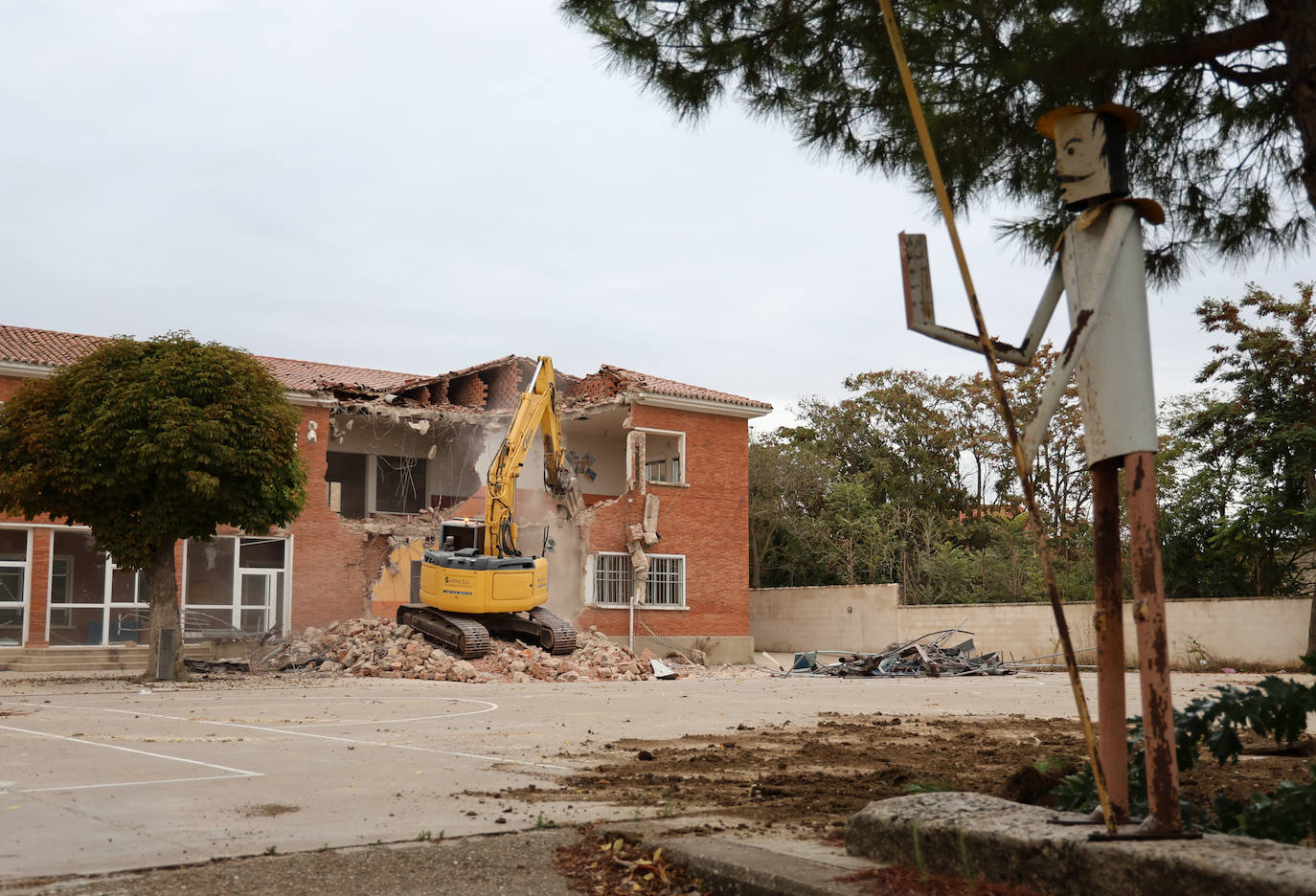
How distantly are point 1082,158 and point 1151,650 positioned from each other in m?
1.56

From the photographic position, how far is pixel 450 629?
23.0 meters

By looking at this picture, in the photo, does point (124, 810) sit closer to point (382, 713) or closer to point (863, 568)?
point (382, 713)

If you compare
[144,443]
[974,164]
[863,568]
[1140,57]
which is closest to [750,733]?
[974,164]

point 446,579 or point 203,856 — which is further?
point 446,579

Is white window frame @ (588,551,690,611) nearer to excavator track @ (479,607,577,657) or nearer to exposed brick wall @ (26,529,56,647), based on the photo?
excavator track @ (479,607,577,657)

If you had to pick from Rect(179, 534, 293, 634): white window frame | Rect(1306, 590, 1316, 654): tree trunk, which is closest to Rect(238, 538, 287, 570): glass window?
Rect(179, 534, 293, 634): white window frame

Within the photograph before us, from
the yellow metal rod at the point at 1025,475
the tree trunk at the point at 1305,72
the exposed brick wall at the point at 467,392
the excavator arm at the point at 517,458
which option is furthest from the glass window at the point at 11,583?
the tree trunk at the point at 1305,72

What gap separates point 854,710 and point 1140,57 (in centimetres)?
973

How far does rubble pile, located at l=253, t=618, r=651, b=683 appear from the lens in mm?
21188

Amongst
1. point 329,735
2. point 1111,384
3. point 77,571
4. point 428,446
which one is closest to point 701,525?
point 428,446

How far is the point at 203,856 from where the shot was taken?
4.64m

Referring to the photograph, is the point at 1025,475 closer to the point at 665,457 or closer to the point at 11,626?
the point at 11,626

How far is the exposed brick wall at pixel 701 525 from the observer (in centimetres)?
2977

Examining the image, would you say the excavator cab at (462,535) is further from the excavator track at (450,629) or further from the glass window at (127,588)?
the glass window at (127,588)
